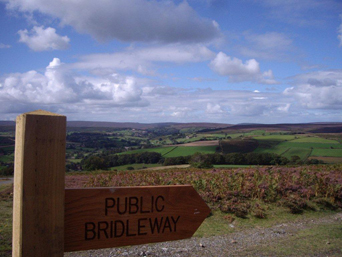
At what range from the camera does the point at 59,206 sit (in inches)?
62.4

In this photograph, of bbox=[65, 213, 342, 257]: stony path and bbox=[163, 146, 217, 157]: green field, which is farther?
bbox=[163, 146, 217, 157]: green field

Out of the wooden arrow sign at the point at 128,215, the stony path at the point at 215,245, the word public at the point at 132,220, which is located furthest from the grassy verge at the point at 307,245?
the word public at the point at 132,220

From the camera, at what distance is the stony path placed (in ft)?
20.1

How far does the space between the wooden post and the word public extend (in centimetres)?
26

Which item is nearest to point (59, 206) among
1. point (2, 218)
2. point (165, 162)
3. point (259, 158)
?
point (2, 218)

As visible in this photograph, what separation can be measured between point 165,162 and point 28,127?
95.7ft

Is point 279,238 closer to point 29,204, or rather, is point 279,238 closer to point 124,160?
point 29,204

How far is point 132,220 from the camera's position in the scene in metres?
1.88

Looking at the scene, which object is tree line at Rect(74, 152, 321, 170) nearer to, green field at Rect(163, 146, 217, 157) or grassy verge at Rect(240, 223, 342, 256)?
green field at Rect(163, 146, 217, 157)

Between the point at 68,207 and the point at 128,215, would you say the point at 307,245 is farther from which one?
the point at 68,207

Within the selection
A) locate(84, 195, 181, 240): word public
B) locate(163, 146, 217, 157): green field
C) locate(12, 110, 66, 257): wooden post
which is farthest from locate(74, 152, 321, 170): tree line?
locate(12, 110, 66, 257): wooden post

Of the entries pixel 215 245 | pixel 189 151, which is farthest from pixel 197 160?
pixel 215 245

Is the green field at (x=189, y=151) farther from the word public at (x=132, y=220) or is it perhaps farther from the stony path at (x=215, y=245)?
the word public at (x=132, y=220)

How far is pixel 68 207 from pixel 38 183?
0.26 meters
